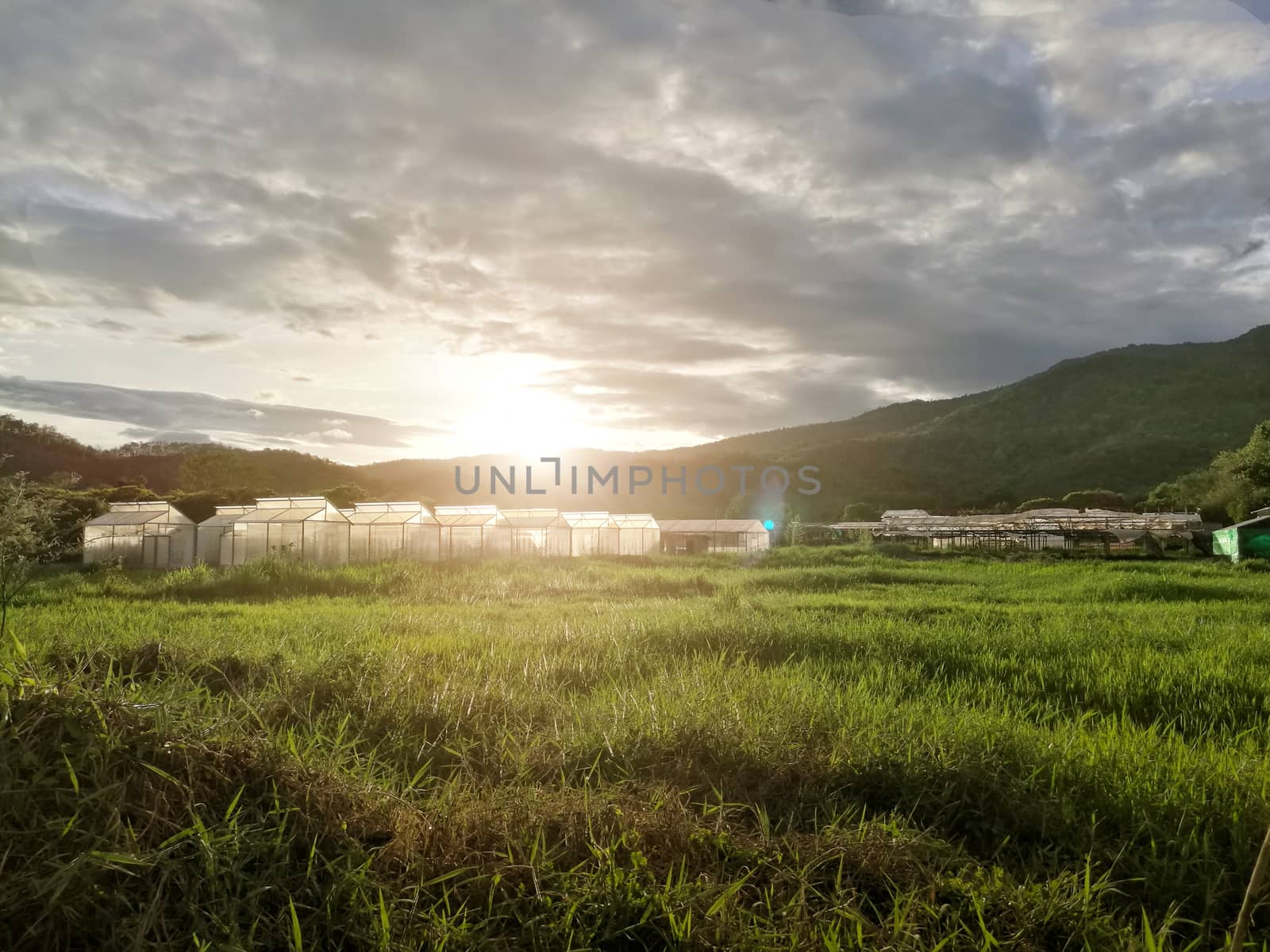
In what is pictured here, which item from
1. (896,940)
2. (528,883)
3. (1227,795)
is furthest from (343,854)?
(1227,795)

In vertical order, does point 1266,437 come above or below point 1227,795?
above

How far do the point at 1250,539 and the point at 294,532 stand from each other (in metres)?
29.4

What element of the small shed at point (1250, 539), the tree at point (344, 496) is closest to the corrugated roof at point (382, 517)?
the tree at point (344, 496)

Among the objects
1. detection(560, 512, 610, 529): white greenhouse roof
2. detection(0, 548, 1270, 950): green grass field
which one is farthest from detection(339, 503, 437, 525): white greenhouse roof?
detection(0, 548, 1270, 950): green grass field

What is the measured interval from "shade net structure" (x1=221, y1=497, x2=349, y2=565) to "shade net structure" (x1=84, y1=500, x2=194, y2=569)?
1893mm

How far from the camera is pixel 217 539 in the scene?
23672 millimetres

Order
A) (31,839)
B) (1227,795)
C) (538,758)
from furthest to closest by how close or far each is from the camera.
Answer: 1. (538,758)
2. (1227,795)
3. (31,839)

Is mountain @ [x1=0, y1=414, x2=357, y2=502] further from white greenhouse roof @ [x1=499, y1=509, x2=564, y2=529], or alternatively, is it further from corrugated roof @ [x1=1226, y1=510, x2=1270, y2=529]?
corrugated roof @ [x1=1226, y1=510, x2=1270, y2=529]

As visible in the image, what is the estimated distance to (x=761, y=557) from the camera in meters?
24.0

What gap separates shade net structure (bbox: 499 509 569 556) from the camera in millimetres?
27230

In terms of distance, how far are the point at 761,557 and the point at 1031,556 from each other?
31.9ft

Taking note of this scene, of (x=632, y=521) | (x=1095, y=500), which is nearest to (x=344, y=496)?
(x=632, y=521)

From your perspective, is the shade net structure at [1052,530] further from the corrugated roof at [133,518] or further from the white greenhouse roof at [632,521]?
the corrugated roof at [133,518]

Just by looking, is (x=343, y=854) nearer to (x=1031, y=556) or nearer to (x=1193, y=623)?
(x=1193, y=623)
